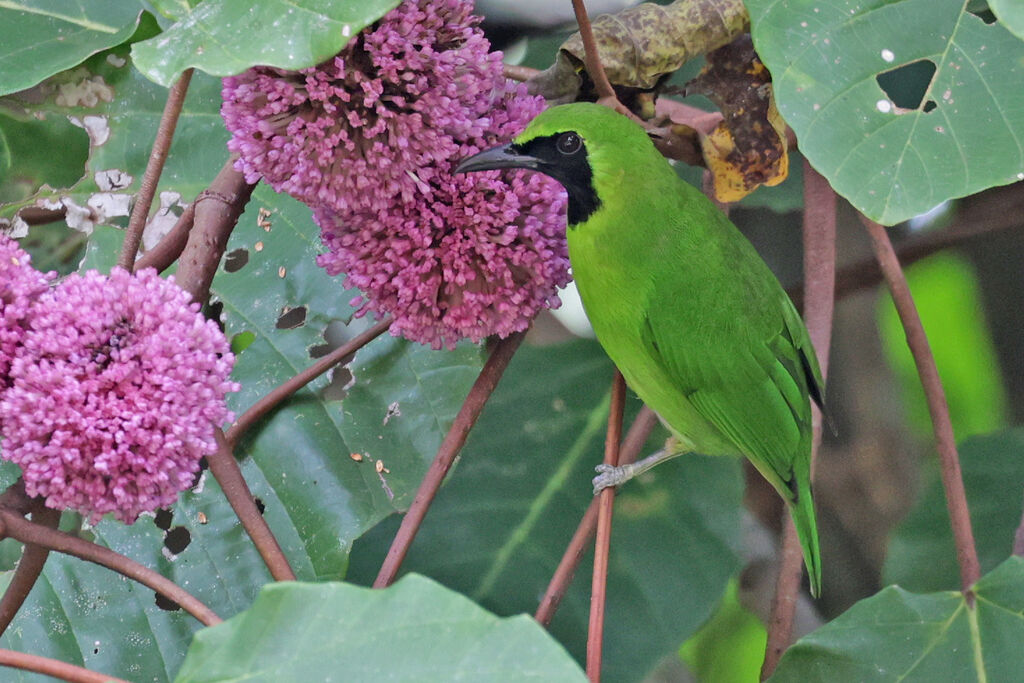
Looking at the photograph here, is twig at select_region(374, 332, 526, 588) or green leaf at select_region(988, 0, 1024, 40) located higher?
green leaf at select_region(988, 0, 1024, 40)

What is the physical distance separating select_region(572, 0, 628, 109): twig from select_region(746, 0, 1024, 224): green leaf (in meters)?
0.18

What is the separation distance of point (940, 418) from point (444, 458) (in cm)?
68

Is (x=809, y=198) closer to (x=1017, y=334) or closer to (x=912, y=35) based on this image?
(x=912, y=35)

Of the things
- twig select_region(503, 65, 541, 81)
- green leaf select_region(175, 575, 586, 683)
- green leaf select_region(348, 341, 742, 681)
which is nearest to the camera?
green leaf select_region(175, 575, 586, 683)

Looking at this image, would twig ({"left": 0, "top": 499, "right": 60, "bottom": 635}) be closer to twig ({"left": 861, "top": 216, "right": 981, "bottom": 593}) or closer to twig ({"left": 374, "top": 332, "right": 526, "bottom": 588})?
twig ({"left": 374, "top": 332, "right": 526, "bottom": 588})

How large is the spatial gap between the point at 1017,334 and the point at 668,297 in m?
1.02

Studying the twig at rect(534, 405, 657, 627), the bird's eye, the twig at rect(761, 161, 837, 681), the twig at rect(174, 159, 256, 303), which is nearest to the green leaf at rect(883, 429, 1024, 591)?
the twig at rect(761, 161, 837, 681)

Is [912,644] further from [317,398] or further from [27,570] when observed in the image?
[27,570]

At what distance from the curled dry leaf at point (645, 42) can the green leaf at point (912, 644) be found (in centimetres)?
72

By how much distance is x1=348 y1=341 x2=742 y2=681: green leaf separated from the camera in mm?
1669

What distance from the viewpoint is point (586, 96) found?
1420mm

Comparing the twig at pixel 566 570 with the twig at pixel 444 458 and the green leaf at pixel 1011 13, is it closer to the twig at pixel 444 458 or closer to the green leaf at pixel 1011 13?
the twig at pixel 444 458

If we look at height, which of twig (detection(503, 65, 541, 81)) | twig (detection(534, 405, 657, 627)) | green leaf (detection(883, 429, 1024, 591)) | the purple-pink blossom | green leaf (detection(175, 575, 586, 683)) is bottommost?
green leaf (detection(883, 429, 1024, 591))

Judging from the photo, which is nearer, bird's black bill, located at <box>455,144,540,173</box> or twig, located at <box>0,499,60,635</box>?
twig, located at <box>0,499,60,635</box>
